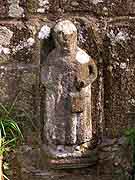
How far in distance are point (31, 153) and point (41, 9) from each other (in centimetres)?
122

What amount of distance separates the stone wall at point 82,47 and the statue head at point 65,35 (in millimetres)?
164

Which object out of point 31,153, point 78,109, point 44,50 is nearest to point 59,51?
point 44,50

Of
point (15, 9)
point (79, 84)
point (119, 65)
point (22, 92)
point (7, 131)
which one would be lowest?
point (7, 131)

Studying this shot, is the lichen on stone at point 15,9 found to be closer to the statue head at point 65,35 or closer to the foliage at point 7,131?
the statue head at point 65,35

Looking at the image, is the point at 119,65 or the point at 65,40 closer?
the point at 65,40

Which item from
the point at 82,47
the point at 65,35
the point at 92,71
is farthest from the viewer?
the point at 82,47

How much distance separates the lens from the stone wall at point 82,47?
16.9 ft

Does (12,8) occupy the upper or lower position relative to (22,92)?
upper

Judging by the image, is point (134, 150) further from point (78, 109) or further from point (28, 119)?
point (28, 119)

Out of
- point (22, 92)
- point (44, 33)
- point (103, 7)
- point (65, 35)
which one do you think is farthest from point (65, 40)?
point (22, 92)

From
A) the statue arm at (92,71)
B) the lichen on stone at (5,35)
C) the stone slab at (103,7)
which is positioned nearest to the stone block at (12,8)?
the lichen on stone at (5,35)

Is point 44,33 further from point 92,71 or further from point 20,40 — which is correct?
point 92,71

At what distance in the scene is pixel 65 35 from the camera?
4.95m

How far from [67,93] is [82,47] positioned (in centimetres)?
44
